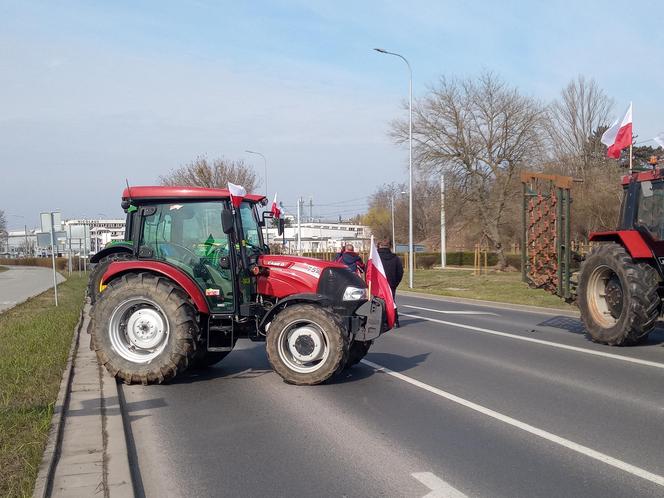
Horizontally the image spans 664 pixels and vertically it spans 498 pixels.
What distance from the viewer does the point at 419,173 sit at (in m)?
44.9

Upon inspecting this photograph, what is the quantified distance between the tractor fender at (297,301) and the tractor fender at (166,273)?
2.68ft

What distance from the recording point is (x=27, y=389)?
808 cm

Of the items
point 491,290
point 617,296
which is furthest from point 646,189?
point 491,290

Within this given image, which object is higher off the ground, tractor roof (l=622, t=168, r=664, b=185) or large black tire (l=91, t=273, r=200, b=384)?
tractor roof (l=622, t=168, r=664, b=185)

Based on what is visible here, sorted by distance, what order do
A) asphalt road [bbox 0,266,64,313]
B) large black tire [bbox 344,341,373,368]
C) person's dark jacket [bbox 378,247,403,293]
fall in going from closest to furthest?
large black tire [bbox 344,341,373,368] < person's dark jacket [bbox 378,247,403,293] < asphalt road [bbox 0,266,64,313]

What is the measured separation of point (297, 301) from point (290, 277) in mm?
448

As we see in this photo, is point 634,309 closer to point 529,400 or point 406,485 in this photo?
point 529,400

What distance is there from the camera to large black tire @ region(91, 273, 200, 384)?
868 cm

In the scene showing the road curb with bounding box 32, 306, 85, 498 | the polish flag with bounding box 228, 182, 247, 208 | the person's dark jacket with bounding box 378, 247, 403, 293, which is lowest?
the road curb with bounding box 32, 306, 85, 498

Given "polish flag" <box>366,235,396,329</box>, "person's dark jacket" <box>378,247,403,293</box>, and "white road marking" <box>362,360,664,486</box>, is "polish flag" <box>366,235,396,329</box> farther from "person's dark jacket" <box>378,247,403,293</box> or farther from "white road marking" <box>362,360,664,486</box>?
"person's dark jacket" <box>378,247,403,293</box>

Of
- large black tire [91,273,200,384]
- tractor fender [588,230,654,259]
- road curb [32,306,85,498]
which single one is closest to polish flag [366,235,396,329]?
large black tire [91,273,200,384]

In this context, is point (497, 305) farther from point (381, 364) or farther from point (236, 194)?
point (236, 194)

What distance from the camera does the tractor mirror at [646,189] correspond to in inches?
464

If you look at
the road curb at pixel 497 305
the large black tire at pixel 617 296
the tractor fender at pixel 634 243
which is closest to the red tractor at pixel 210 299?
the large black tire at pixel 617 296
